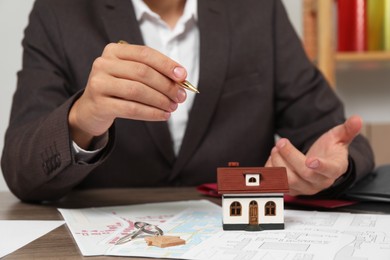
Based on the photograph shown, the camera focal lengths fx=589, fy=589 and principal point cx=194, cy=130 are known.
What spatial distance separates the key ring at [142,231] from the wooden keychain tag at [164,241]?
1.3 inches

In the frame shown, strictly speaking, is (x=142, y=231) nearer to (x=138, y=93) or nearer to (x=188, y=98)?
(x=138, y=93)

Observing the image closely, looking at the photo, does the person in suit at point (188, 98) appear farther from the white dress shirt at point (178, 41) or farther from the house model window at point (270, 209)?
the house model window at point (270, 209)

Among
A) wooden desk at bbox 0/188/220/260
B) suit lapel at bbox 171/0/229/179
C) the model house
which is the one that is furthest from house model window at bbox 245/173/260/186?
suit lapel at bbox 171/0/229/179

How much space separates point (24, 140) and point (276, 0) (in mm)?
791

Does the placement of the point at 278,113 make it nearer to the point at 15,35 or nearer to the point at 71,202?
the point at 71,202

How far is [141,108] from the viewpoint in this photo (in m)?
0.85

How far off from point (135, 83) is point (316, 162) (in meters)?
0.30

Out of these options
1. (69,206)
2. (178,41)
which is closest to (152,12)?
(178,41)

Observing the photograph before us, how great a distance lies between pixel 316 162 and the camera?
90 cm

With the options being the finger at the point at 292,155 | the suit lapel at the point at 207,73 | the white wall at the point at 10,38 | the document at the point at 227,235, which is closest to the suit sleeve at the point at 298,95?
the suit lapel at the point at 207,73

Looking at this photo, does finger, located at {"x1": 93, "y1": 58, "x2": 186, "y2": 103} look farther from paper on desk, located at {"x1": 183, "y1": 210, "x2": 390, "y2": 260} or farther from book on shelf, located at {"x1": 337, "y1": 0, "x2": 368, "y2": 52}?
book on shelf, located at {"x1": 337, "y1": 0, "x2": 368, "y2": 52}

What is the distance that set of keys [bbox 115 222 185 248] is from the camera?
2.26 feet

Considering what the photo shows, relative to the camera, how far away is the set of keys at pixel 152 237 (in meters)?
0.69

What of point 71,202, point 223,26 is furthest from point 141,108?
point 223,26
